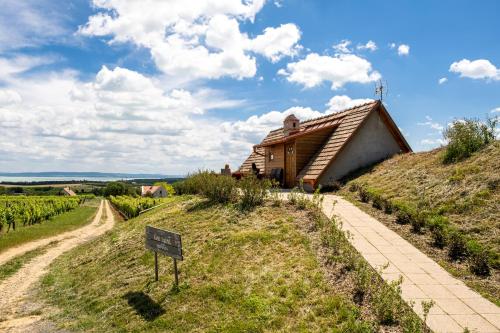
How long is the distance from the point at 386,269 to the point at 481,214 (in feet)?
13.2

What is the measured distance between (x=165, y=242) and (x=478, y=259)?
24.2 ft

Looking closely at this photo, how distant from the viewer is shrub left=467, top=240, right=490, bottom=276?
8102 millimetres

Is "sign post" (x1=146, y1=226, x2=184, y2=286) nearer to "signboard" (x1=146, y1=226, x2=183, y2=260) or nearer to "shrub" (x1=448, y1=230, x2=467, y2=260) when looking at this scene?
"signboard" (x1=146, y1=226, x2=183, y2=260)

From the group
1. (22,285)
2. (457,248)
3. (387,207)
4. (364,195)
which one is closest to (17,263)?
(22,285)

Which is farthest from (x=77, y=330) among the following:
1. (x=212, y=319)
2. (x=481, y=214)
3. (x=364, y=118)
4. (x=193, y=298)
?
(x=364, y=118)

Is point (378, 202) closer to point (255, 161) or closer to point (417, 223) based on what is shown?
point (417, 223)

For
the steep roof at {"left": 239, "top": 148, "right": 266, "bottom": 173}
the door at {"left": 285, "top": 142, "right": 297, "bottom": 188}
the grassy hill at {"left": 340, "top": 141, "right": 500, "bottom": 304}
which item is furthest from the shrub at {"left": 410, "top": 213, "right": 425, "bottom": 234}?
the steep roof at {"left": 239, "top": 148, "right": 266, "bottom": 173}

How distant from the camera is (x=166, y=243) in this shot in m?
9.55

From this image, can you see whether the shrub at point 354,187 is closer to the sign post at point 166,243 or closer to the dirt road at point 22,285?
the sign post at point 166,243

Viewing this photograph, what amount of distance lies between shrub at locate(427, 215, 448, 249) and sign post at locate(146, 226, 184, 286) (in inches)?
257

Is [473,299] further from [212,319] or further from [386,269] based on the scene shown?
[212,319]

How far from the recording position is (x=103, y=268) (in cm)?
1312

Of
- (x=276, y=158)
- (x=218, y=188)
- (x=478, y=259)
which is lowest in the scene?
(x=478, y=259)

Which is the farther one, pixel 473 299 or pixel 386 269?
pixel 386 269
